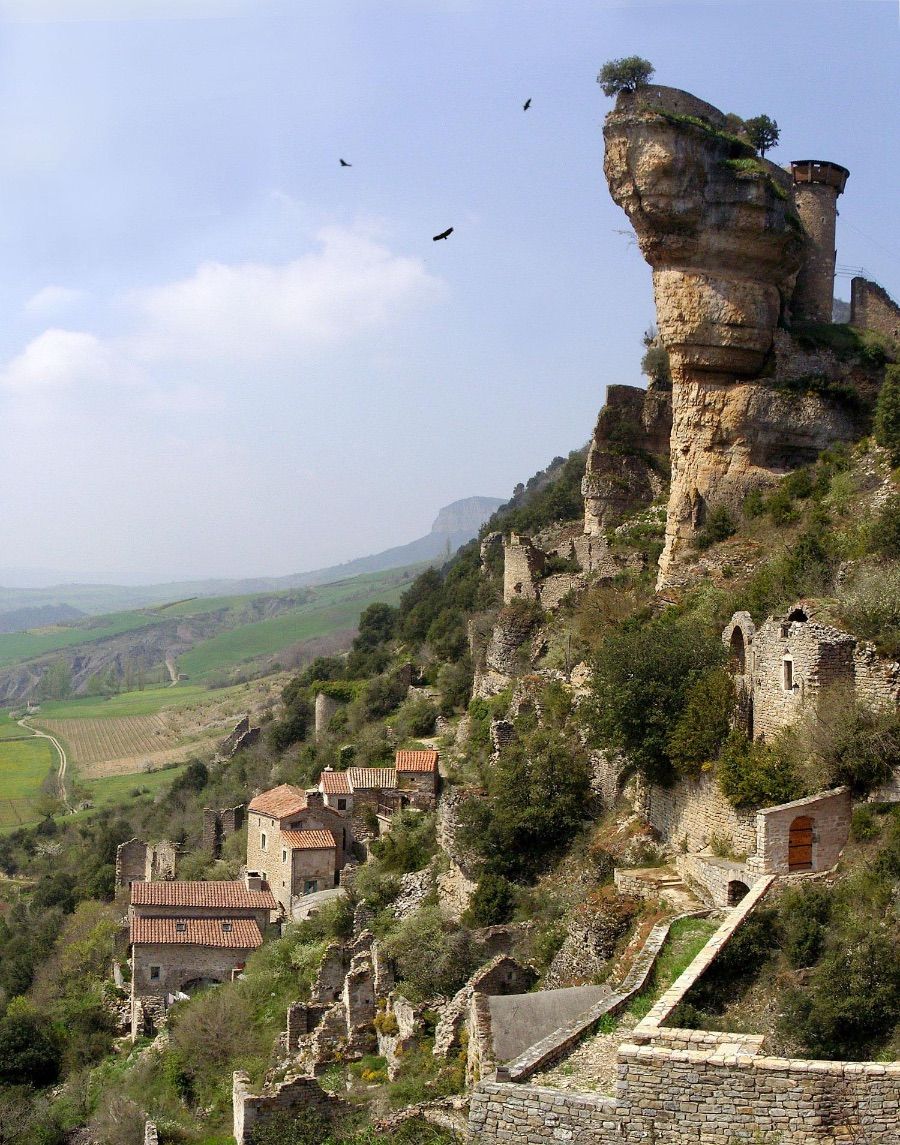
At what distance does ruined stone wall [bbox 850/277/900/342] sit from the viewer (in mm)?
29062

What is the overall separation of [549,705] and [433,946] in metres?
6.76

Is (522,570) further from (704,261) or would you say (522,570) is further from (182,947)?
(182,947)

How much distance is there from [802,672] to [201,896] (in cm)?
1529

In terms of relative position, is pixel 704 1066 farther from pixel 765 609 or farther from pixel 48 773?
pixel 48 773

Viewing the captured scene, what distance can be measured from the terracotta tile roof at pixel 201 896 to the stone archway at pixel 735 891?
13806mm

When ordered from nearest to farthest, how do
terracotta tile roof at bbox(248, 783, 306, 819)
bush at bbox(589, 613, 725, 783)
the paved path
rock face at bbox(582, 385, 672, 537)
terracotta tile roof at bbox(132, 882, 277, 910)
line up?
bush at bbox(589, 613, 725, 783) < terracotta tile roof at bbox(132, 882, 277, 910) < terracotta tile roof at bbox(248, 783, 306, 819) < rock face at bbox(582, 385, 672, 537) < the paved path

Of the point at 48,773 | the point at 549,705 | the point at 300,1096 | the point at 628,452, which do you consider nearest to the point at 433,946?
the point at 300,1096

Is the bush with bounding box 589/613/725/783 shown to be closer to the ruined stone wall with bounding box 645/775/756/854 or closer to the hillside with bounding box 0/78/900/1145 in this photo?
the hillside with bounding box 0/78/900/1145

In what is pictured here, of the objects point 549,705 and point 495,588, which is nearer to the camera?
point 549,705

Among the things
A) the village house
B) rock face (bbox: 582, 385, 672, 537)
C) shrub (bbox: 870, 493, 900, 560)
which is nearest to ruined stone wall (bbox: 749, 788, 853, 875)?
shrub (bbox: 870, 493, 900, 560)

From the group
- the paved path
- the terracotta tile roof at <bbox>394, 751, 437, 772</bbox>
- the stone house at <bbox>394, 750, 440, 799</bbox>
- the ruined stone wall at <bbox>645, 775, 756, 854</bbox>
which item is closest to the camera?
the ruined stone wall at <bbox>645, 775, 756, 854</bbox>

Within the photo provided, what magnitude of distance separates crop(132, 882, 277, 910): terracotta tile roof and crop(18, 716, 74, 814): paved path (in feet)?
136

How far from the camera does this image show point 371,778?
2675 cm

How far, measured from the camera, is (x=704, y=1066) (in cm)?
916
